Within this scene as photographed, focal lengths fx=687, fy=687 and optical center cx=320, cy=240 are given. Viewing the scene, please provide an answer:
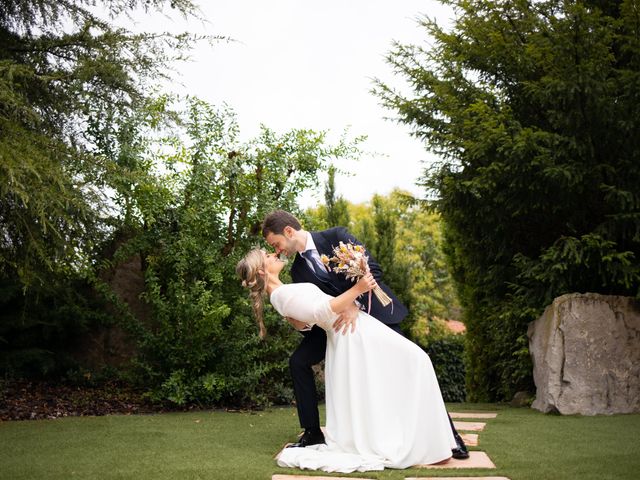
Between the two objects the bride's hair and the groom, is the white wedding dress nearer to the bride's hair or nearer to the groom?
the groom

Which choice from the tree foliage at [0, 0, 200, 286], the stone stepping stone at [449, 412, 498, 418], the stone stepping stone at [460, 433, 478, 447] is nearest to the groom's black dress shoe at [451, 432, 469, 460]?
the stone stepping stone at [460, 433, 478, 447]

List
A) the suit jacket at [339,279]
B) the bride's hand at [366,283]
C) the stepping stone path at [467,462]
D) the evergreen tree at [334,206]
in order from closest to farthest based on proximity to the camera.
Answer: the stepping stone path at [467,462] < the bride's hand at [366,283] < the suit jacket at [339,279] < the evergreen tree at [334,206]

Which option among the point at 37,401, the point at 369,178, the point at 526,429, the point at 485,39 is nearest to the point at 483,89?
the point at 485,39

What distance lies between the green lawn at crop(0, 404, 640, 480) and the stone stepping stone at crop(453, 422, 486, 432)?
0.10 meters

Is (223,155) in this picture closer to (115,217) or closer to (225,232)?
(225,232)

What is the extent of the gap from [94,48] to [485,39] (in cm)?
454

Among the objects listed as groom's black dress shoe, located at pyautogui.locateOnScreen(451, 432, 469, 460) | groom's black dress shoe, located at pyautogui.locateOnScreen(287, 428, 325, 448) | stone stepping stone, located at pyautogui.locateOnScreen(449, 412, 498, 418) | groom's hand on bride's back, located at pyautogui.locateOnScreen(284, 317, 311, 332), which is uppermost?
groom's hand on bride's back, located at pyautogui.locateOnScreen(284, 317, 311, 332)

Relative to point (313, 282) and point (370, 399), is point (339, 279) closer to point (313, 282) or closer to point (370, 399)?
point (313, 282)

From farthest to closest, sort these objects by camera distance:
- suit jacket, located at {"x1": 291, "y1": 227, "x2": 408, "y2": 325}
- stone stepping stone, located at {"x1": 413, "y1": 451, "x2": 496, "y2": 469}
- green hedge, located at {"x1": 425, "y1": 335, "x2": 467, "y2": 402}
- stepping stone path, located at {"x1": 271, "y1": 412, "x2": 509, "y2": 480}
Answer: green hedge, located at {"x1": 425, "y1": 335, "x2": 467, "y2": 402} < suit jacket, located at {"x1": 291, "y1": 227, "x2": 408, "y2": 325} < stone stepping stone, located at {"x1": 413, "y1": 451, "x2": 496, "y2": 469} < stepping stone path, located at {"x1": 271, "y1": 412, "x2": 509, "y2": 480}

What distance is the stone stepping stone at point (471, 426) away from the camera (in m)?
5.86

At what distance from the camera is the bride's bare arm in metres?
A: 4.41

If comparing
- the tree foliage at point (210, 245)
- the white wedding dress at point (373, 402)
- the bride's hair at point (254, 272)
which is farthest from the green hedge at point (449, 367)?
the white wedding dress at point (373, 402)

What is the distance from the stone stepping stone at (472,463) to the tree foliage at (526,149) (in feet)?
10.3

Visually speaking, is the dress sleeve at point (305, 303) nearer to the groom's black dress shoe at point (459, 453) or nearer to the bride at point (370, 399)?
the bride at point (370, 399)
